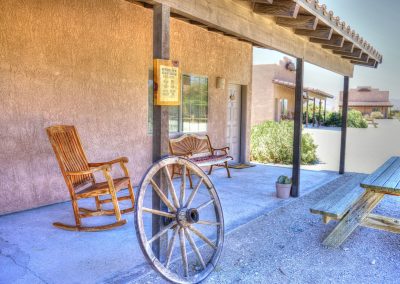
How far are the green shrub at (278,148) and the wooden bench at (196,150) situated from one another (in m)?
2.50

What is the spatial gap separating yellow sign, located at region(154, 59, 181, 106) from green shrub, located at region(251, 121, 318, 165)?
22.8ft

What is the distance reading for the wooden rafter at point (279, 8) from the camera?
13.3 feet

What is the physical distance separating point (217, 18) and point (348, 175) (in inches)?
224

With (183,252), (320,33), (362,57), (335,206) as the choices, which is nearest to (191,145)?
(320,33)

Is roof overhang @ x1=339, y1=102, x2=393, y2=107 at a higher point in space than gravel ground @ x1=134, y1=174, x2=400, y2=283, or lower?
higher

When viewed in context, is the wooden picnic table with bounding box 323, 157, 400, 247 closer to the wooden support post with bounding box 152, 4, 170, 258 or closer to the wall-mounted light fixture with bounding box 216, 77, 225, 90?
the wooden support post with bounding box 152, 4, 170, 258

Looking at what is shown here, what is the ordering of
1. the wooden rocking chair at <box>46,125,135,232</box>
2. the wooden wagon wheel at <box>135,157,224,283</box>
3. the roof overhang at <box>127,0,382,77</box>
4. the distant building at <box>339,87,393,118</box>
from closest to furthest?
the wooden wagon wheel at <box>135,157,224,283</box> → the roof overhang at <box>127,0,382,77</box> → the wooden rocking chair at <box>46,125,135,232</box> → the distant building at <box>339,87,393,118</box>

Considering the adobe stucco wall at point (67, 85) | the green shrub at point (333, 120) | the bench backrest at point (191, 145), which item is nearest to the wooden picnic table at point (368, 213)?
the bench backrest at point (191, 145)

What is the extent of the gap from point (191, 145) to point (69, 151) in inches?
120

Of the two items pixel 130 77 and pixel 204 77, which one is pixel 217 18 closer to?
pixel 130 77

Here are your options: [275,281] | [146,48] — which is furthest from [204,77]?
[275,281]

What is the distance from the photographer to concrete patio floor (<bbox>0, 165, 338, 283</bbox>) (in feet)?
9.11

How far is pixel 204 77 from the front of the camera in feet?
24.2

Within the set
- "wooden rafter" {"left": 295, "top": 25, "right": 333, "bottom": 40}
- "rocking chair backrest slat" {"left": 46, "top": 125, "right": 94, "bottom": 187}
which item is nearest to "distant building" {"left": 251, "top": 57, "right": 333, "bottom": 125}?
"wooden rafter" {"left": 295, "top": 25, "right": 333, "bottom": 40}
